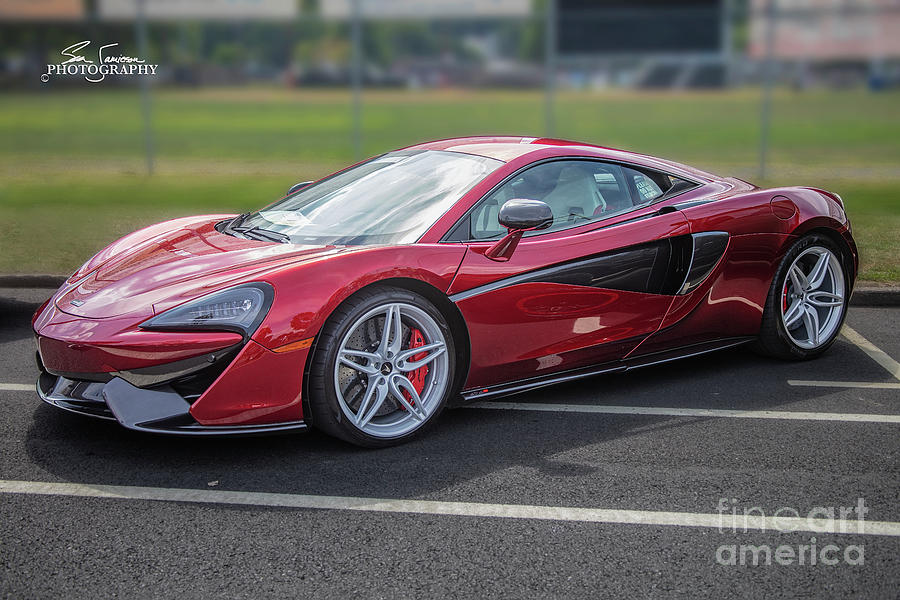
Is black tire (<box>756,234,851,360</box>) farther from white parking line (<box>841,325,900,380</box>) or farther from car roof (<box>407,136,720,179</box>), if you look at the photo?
car roof (<box>407,136,720,179</box>)

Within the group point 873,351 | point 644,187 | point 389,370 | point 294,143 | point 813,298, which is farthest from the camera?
point 294,143

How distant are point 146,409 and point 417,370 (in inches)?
46.5

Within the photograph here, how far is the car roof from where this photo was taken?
16.6ft

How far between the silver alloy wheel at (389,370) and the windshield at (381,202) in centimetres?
40

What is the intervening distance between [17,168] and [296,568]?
14.7 meters

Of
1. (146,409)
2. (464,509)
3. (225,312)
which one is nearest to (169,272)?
(225,312)

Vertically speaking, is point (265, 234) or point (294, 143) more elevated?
point (265, 234)

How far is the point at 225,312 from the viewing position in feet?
13.0

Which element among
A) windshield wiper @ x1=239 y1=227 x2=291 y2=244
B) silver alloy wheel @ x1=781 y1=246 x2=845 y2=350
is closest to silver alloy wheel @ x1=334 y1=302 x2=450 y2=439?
windshield wiper @ x1=239 y1=227 x2=291 y2=244

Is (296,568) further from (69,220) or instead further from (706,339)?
(69,220)

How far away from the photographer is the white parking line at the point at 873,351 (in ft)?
18.4

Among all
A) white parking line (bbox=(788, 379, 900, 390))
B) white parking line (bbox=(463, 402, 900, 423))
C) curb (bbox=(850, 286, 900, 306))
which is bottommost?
white parking line (bbox=(788, 379, 900, 390))
